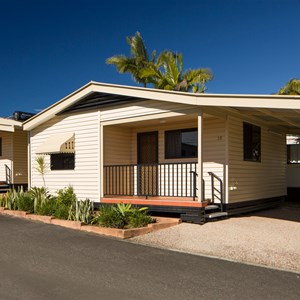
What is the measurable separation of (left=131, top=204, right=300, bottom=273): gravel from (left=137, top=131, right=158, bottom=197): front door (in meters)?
2.92

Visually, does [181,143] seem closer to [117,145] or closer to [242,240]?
[117,145]

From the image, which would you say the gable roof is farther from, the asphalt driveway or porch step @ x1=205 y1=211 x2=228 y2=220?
the asphalt driveway

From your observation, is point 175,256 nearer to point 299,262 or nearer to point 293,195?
point 299,262

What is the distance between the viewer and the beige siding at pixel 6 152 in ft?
59.3

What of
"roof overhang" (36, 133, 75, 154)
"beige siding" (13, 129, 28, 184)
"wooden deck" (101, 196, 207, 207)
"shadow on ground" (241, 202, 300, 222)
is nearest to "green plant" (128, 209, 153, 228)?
"wooden deck" (101, 196, 207, 207)

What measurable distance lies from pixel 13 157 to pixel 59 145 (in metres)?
6.06

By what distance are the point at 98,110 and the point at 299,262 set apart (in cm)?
792

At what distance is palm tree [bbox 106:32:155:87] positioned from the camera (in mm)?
23672

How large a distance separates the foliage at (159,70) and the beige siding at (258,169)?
8266 millimetres

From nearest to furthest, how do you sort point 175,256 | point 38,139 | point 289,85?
point 175,256 < point 38,139 < point 289,85

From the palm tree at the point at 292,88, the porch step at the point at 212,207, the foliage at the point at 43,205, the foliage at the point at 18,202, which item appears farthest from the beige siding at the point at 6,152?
the palm tree at the point at 292,88

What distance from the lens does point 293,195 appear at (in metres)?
15.8

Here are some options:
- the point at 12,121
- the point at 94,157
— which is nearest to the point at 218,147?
the point at 94,157

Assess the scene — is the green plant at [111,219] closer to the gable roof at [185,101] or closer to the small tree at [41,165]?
the gable roof at [185,101]
